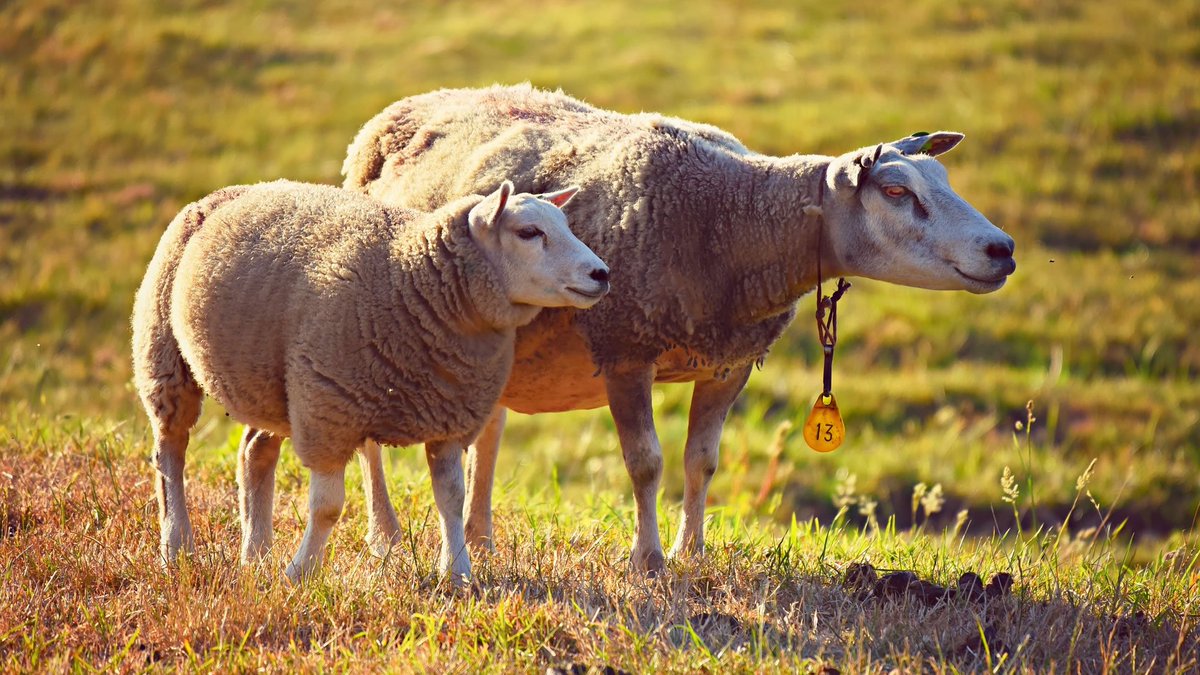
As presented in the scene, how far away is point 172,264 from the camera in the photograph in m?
5.19

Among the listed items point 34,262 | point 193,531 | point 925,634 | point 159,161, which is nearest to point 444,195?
point 193,531

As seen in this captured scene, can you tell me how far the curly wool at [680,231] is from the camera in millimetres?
5215

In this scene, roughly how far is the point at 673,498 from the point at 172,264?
193 inches

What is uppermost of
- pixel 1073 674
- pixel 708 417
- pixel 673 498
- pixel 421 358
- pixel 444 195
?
pixel 444 195

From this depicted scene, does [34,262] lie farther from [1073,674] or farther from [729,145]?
[1073,674]

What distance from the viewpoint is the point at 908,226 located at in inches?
196

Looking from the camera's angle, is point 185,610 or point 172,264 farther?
point 172,264

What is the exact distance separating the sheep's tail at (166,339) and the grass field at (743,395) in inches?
19.7

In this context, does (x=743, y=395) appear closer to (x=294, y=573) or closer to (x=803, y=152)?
(x=803, y=152)

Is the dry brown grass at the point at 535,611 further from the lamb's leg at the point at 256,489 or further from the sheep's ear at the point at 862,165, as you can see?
the sheep's ear at the point at 862,165

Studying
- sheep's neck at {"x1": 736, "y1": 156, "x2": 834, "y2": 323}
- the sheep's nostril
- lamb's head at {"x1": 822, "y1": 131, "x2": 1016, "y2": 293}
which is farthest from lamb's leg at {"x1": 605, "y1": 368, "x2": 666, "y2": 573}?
the sheep's nostril

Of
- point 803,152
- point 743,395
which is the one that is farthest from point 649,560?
point 803,152

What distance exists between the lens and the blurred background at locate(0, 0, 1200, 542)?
9.27 metres

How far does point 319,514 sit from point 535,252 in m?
1.20
